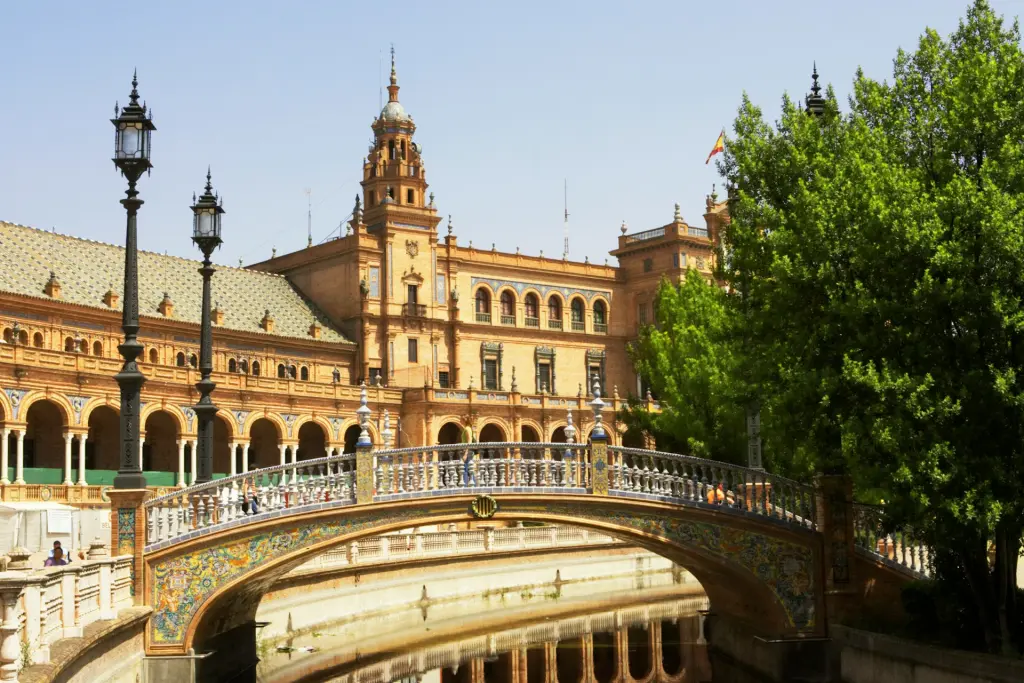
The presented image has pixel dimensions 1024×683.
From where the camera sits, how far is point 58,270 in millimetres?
58750

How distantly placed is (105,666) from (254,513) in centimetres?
428

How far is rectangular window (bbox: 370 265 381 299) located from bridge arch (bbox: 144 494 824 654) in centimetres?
4550

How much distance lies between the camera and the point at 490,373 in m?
76.4

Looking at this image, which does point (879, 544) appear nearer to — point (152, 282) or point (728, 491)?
point (728, 491)

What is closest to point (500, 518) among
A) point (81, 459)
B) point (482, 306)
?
point (81, 459)

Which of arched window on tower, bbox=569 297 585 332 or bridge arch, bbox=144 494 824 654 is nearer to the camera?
bridge arch, bbox=144 494 824 654

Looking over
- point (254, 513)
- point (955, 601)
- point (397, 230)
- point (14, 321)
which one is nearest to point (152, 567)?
point (254, 513)

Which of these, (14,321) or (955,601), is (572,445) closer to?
(955,601)

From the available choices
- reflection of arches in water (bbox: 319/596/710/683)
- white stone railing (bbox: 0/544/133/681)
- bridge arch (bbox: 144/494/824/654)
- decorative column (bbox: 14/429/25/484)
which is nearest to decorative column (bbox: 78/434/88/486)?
decorative column (bbox: 14/429/25/484)

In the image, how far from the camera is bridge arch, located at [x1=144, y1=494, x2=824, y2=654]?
73.9 ft

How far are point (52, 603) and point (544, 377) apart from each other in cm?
6313

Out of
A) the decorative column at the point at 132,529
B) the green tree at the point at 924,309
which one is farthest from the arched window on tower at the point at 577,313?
the decorative column at the point at 132,529

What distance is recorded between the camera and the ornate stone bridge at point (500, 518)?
2264 centimetres

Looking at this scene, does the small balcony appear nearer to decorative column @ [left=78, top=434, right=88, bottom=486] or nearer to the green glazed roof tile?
the green glazed roof tile
